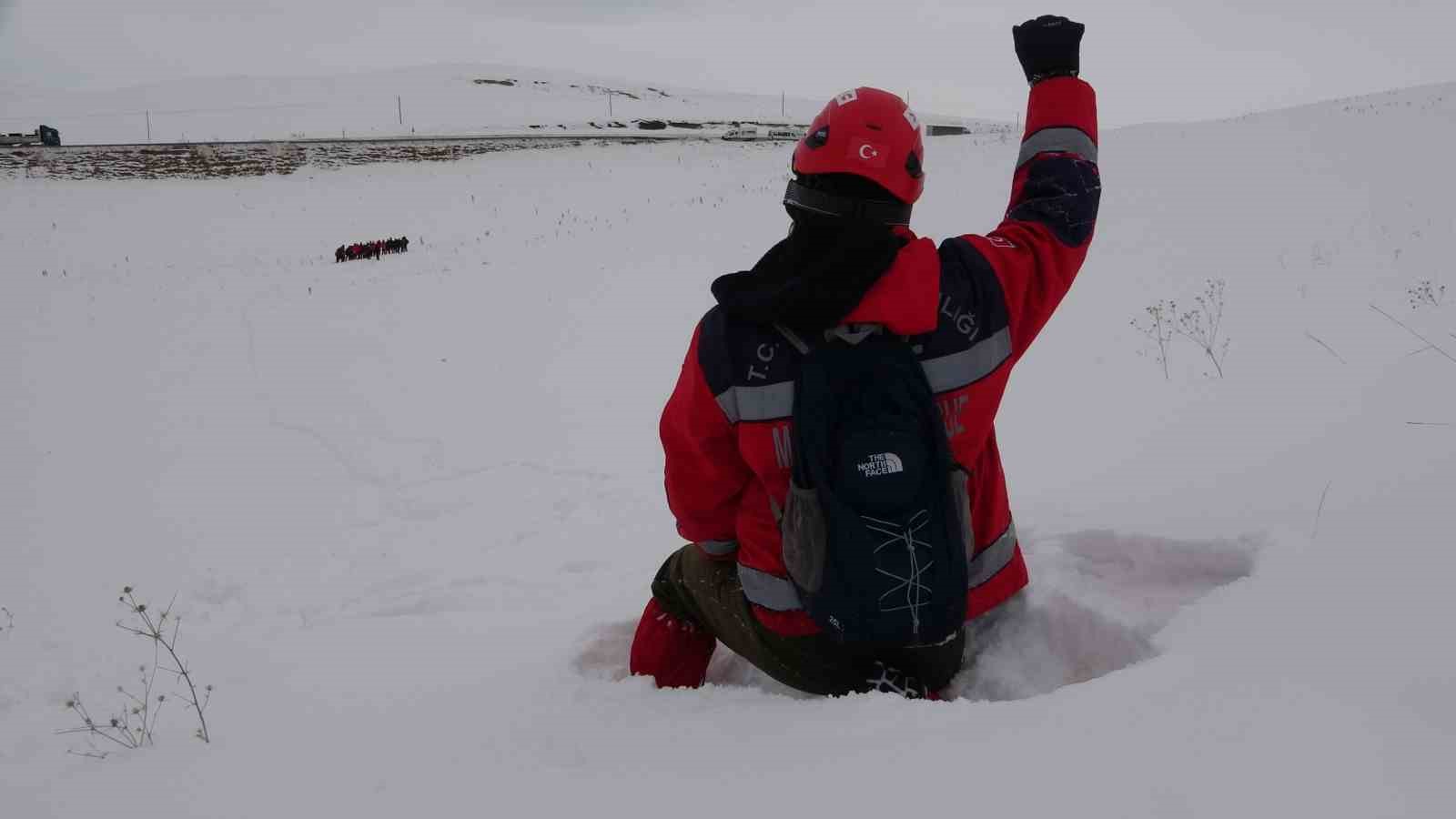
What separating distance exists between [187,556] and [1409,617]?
5.93 meters

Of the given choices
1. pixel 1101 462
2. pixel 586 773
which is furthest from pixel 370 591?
pixel 1101 462

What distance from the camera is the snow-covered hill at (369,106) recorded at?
37.3 m

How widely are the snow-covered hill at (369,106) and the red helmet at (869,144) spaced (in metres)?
36.7

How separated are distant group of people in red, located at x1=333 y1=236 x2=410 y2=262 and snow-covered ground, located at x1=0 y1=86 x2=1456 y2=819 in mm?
1603

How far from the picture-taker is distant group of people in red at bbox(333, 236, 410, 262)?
13.6m

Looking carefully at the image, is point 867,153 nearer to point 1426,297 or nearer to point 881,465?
point 881,465

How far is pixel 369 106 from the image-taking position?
44.2m

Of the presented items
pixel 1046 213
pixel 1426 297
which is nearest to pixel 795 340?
pixel 1046 213

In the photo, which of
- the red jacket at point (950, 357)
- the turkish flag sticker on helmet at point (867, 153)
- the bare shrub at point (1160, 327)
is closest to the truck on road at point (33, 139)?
the bare shrub at point (1160, 327)

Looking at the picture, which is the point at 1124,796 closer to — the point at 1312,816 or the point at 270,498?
the point at 1312,816

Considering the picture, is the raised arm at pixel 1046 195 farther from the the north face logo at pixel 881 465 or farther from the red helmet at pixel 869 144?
the the north face logo at pixel 881 465

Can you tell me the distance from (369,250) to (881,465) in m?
13.9

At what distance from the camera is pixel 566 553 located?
487 cm

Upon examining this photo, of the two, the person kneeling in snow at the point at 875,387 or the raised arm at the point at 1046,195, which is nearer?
the person kneeling in snow at the point at 875,387
